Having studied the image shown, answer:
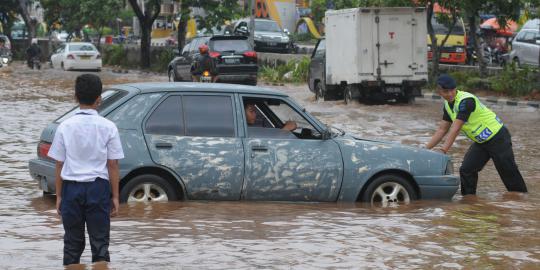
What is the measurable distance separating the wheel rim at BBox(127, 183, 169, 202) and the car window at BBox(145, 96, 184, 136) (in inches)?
20.9

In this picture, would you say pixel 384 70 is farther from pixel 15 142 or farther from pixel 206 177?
pixel 206 177

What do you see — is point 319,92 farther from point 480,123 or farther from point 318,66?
point 480,123

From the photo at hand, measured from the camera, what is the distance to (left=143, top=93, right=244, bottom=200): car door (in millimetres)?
9766

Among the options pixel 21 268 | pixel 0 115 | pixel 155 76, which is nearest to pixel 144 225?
pixel 21 268

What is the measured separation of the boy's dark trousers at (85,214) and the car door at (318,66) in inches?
836

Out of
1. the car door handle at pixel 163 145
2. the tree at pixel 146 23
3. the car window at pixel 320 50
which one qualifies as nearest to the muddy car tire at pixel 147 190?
the car door handle at pixel 163 145

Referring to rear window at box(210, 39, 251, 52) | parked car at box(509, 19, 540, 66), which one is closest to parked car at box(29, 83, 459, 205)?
rear window at box(210, 39, 251, 52)

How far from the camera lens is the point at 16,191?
1141cm

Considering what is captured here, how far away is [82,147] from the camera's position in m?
6.45

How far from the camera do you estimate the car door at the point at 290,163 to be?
9.92 m

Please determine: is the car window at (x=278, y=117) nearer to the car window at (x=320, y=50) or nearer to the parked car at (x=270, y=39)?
the car window at (x=320, y=50)

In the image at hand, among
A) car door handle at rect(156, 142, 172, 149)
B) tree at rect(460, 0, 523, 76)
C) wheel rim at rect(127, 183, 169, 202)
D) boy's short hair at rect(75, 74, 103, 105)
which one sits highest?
tree at rect(460, 0, 523, 76)

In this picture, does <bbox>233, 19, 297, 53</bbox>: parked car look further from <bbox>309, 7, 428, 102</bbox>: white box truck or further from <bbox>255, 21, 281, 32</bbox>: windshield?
<bbox>309, 7, 428, 102</bbox>: white box truck

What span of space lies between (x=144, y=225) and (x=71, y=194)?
99.0 inches
